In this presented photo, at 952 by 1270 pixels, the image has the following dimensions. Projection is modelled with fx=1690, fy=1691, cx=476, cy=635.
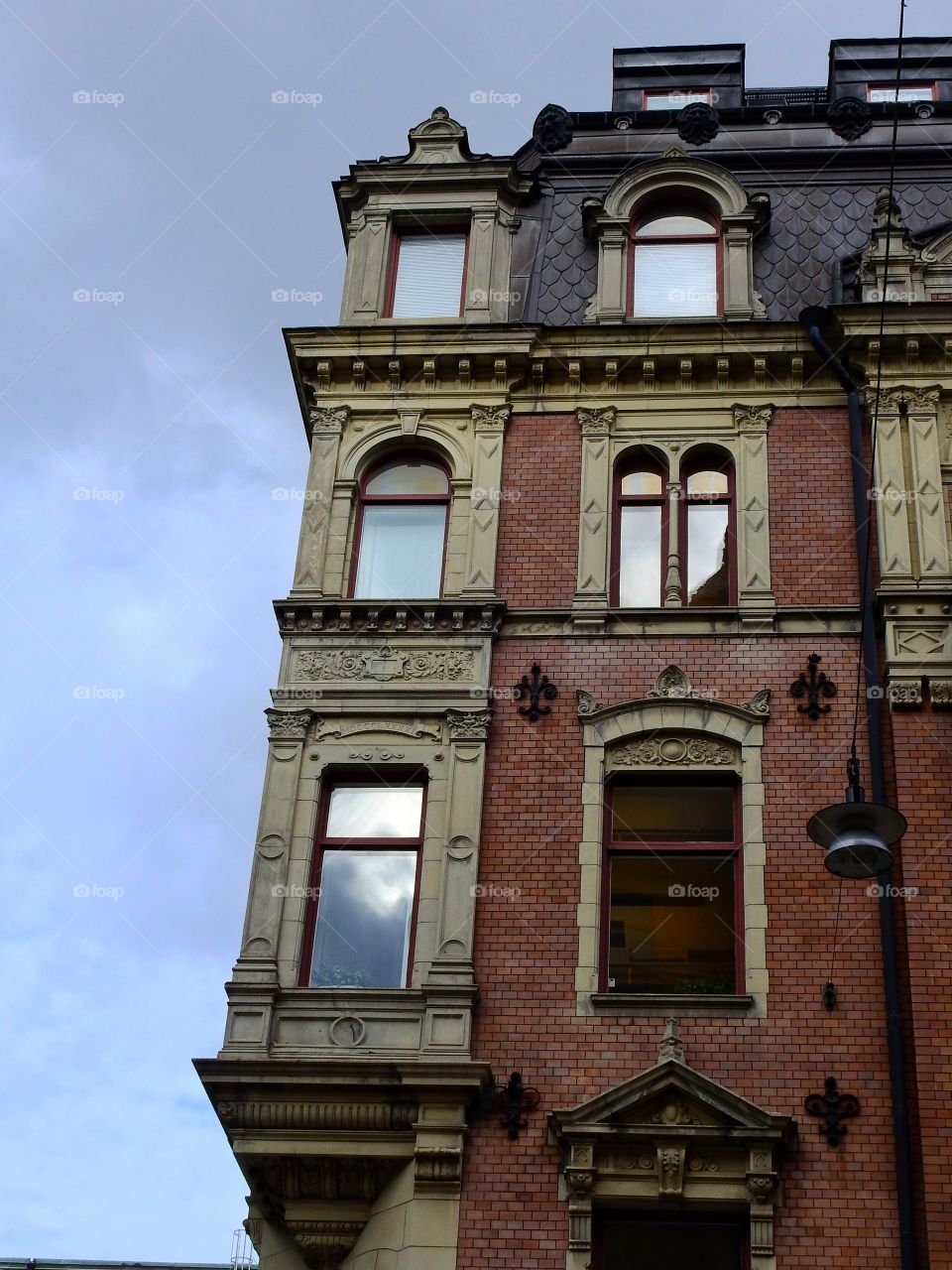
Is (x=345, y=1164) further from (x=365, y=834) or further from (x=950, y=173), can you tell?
(x=950, y=173)

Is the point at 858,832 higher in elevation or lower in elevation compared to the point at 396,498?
lower

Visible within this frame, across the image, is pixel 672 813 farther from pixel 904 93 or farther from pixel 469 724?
pixel 904 93

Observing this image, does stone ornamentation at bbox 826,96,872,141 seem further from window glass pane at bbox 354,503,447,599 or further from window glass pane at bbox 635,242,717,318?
window glass pane at bbox 354,503,447,599

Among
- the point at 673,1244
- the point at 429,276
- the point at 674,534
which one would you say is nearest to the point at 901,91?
the point at 429,276

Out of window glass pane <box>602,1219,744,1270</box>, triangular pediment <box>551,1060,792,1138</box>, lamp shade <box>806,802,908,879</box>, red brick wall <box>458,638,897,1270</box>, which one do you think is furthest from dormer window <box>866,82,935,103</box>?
window glass pane <box>602,1219,744,1270</box>

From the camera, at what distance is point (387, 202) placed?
2430cm

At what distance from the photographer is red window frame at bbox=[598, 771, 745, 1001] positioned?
701 inches

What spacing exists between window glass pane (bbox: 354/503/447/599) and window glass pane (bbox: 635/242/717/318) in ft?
14.3

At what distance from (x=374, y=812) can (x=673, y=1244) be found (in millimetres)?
5723

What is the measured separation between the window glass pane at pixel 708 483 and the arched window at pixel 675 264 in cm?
264

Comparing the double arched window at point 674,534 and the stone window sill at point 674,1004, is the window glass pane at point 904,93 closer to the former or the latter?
the double arched window at point 674,534

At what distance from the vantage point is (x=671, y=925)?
18.1 m

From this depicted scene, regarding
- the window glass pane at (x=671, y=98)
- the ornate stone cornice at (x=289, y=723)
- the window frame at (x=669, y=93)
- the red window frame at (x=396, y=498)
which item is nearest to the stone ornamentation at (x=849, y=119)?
the window frame at (x=669, y=93)

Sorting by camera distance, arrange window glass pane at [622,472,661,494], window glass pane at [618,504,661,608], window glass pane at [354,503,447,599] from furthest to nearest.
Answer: window glass pane at [622,472,661,494]
window glass pane at [354,503,447,599]
window glass pane at [618,504,661,608]
